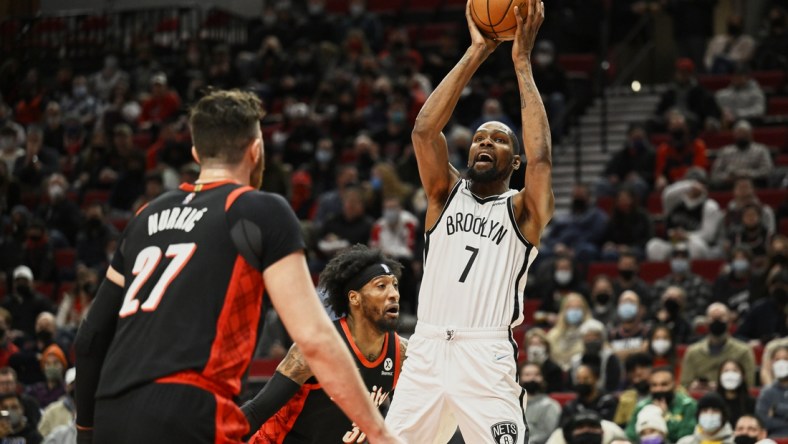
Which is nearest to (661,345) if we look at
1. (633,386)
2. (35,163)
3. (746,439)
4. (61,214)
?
(633,386)

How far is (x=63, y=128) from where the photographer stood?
20984 mm

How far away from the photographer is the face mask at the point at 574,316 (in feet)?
42.2

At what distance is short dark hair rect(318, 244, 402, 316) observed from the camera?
22.2ft

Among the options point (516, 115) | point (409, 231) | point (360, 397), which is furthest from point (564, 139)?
point (360, 397)

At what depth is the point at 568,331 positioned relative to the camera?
1288 centimetres

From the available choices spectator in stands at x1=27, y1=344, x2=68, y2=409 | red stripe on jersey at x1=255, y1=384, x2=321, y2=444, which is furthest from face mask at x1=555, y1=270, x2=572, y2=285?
red stripe on jersey at x1=255, y1=384, x2=321, y2=444

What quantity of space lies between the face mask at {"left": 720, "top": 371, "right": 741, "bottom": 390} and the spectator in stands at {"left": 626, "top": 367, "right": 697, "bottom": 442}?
34cm

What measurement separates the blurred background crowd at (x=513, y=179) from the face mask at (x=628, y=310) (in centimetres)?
2

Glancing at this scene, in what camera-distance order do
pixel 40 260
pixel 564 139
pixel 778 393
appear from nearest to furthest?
pixel 778 393 → pixel 40 260 → pixel 564 139

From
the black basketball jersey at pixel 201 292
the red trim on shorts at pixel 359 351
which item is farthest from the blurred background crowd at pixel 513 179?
the black basketball jersey at pixel 201 292

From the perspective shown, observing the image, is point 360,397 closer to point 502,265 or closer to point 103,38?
point 502,265

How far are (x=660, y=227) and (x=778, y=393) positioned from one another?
4.66 metres

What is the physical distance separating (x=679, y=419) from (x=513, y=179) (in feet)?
15.1

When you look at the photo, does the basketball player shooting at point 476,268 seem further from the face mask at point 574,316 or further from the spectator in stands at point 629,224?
the spectator in stands at point 629,224
